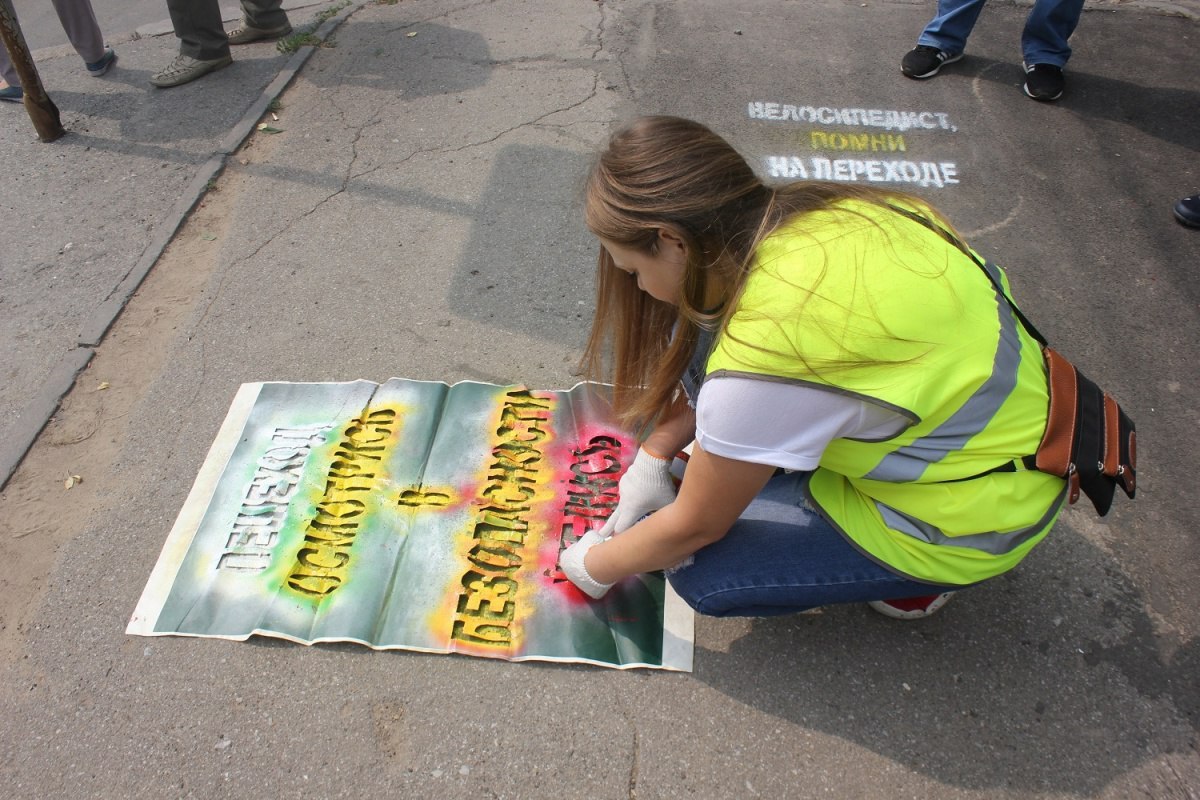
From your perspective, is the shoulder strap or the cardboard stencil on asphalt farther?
the cardboard stencil on asphalt

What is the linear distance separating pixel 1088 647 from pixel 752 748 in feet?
2.80

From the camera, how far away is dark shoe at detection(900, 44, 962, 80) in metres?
4.01

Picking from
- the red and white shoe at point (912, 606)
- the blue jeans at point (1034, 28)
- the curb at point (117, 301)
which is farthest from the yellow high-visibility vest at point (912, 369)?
the blue jeans at point (1034, 28)

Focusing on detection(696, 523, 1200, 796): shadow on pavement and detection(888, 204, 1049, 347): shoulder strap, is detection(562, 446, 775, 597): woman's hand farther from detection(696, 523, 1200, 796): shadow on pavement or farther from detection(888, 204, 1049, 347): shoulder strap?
detection(888, 204, 1049, 347): shoulder strap

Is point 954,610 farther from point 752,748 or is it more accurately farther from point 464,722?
point 464,722

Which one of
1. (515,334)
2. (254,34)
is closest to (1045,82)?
(515,334)

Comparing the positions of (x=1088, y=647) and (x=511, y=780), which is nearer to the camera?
(x=511, y=780)

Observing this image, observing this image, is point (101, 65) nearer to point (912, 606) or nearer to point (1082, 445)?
point (912, 606)

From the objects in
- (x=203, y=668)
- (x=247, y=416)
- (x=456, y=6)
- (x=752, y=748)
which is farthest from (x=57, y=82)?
(x=752, y=748)

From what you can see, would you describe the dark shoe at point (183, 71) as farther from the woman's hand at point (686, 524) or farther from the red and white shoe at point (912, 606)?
the red and white shoe at point (912, 606)

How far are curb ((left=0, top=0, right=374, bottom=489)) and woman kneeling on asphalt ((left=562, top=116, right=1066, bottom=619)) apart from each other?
1979 millimetres

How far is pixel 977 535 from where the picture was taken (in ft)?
5.03

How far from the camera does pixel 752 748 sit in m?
1.80

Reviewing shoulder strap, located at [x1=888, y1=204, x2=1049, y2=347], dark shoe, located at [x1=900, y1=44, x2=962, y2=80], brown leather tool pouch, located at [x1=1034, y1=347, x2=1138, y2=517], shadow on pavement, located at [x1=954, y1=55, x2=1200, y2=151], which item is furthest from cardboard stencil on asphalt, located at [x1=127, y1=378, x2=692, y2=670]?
shadow on pavement, located at [x1=954, y1=55, x2=1200, y2=151]
